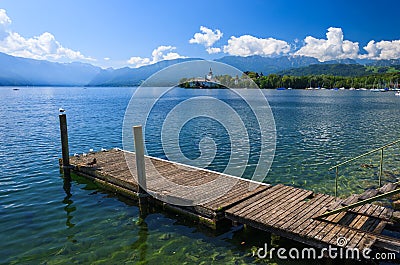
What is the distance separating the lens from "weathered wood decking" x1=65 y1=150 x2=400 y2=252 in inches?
350

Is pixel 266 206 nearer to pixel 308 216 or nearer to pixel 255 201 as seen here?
pixel 255 201

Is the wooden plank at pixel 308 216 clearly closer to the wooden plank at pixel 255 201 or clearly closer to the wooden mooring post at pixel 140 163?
the wooden plank at pixel 255 201

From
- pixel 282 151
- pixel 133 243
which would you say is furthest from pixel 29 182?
pixel 282 151

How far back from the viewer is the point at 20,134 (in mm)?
33156

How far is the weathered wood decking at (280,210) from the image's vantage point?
29.2ft

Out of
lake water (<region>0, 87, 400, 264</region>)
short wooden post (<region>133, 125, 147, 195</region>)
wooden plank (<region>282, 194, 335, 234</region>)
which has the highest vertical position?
short wooden post (<region>133, 125, 147, 195</region>)

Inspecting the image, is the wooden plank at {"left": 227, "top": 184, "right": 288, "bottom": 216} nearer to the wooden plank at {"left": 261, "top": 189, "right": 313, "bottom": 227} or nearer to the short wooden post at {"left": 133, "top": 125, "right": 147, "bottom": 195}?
the wooden plank at {"left": 261, "top": 189, "right": 313, "bottom": 227}

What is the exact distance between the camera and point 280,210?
10773mm

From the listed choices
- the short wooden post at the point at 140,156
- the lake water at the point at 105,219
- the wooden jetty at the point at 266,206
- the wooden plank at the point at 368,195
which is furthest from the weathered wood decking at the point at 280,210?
the lake water at the point at 105,219

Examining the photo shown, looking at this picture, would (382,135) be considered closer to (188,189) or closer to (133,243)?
(188,189)

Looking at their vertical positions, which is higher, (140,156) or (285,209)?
(140,156)

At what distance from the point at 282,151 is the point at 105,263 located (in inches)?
732

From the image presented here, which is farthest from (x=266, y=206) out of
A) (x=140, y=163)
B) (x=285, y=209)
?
(x=140, y=163)

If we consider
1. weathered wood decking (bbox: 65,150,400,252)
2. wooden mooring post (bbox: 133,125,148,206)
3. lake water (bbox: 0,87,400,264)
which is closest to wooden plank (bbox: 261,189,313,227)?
weathered wood decking (bbox: 65,150,400,252)
